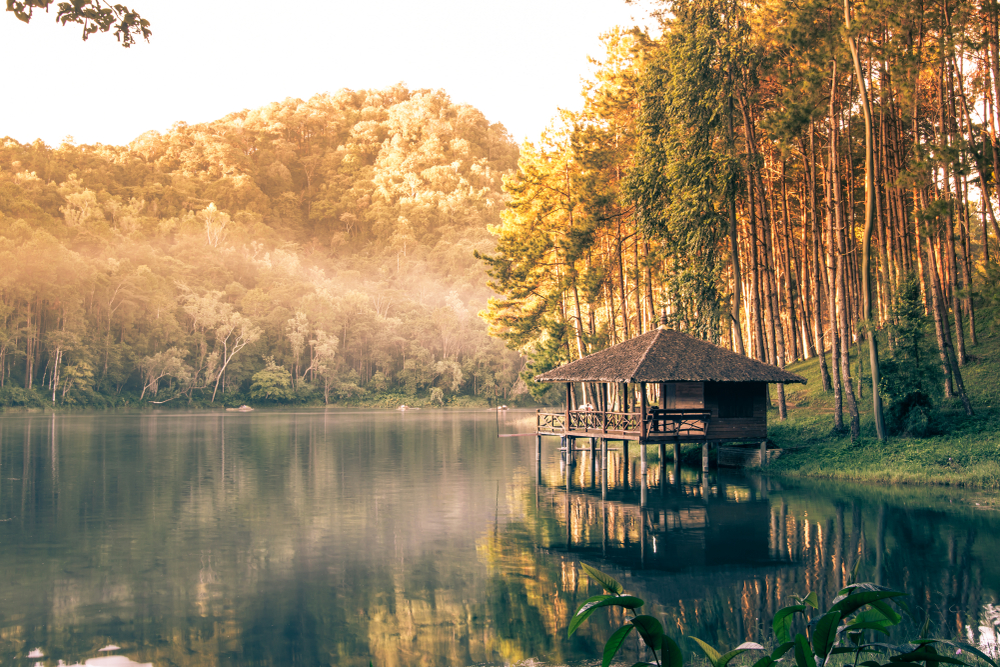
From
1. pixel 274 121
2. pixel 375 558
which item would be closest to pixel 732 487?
pixel 375 558

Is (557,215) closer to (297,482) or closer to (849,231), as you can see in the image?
(849,231)

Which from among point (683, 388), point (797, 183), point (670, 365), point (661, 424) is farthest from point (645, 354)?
point (797, 183)

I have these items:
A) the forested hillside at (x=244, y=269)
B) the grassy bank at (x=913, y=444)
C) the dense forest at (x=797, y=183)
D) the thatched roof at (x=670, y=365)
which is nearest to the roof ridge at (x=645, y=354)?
the thatched roof at (x=670, y=365)

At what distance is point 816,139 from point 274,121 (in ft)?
558

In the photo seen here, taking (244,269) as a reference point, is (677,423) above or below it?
below

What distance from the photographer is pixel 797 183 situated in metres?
38.0

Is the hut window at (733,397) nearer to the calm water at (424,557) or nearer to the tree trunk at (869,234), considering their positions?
the calm water at (424,557)

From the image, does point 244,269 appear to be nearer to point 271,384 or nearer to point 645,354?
point 271,384

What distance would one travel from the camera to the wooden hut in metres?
25.5

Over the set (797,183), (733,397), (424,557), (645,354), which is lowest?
(424,557)

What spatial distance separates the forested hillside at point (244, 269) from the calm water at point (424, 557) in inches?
2123

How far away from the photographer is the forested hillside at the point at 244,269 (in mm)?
79375

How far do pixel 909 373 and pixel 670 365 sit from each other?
24.7ft

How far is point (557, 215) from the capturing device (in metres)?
42.8
